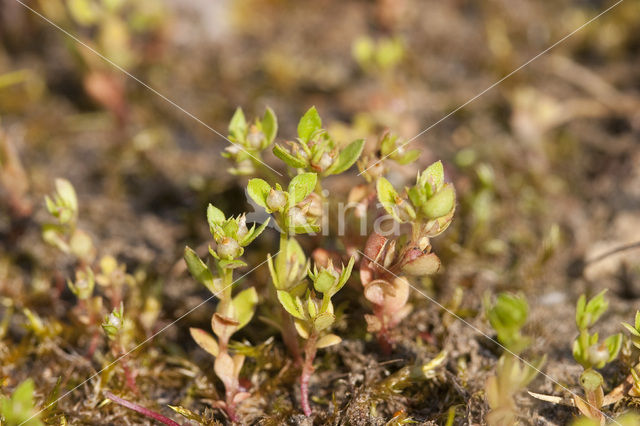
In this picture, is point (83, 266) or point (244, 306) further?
point (83, 266)

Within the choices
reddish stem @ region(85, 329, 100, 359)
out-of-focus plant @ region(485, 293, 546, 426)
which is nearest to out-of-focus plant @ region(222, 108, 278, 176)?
reddish stem @ region(85, 329, 100, 359)

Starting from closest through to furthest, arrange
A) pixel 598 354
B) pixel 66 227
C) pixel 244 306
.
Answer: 1. pixel 598 354
2. pixel 244 306
3. pixel 66 227

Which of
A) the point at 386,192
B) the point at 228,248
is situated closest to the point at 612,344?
the point at 386,192

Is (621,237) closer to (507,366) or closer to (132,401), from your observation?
(507,366)

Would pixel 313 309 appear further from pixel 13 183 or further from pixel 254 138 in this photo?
pixel 13 183

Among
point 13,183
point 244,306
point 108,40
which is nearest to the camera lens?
point 244,306

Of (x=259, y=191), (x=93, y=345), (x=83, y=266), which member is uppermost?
(x=259, y=191)

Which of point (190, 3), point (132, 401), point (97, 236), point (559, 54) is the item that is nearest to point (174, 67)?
point (190, 3)
